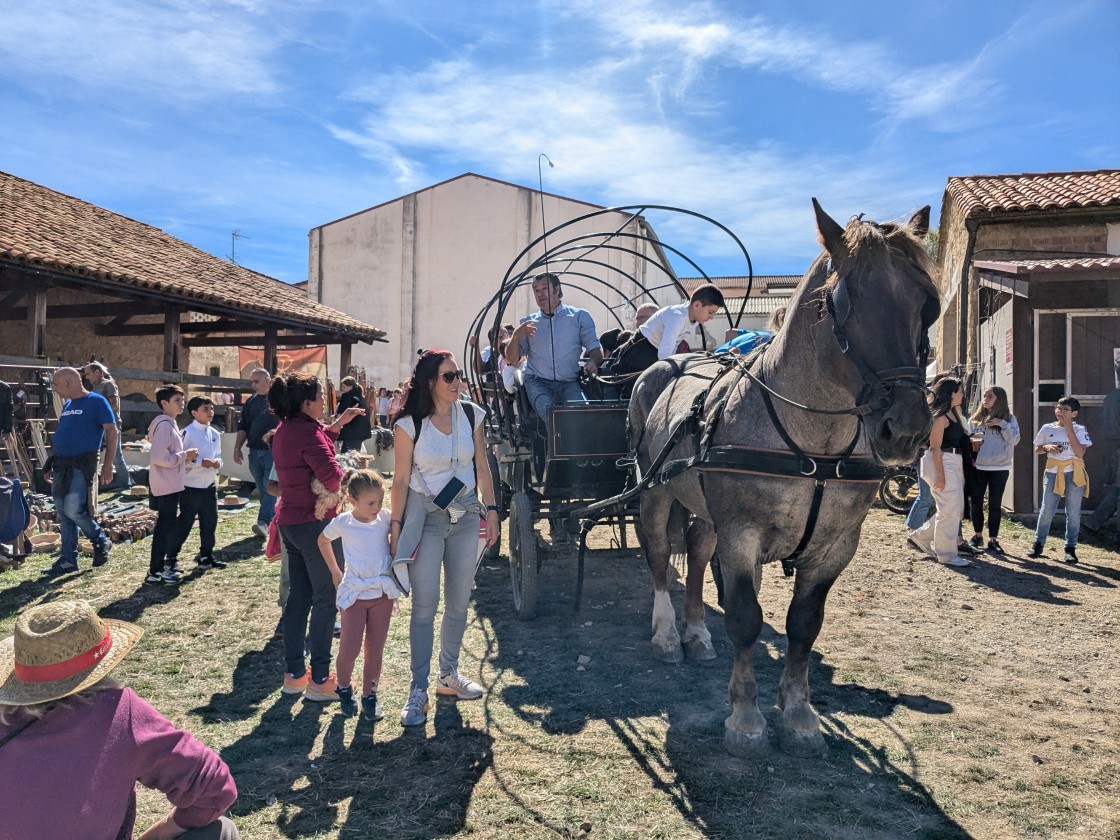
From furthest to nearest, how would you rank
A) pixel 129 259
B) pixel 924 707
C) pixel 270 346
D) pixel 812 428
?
1. pixel 270 346
2. pixel 129 259
3. pixel 924 707
4. pixel 812 428

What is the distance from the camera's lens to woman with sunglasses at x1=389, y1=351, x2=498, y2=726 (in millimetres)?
3914

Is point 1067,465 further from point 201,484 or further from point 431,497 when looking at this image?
point 201,484

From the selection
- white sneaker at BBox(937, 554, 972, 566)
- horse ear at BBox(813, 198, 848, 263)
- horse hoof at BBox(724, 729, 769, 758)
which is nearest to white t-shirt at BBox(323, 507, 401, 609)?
horse hoof at BBox(724, 729, 769, 758)

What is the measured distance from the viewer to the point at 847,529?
3.54 m

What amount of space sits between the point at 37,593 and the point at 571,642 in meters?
4.51

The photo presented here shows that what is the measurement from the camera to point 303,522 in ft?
14.0

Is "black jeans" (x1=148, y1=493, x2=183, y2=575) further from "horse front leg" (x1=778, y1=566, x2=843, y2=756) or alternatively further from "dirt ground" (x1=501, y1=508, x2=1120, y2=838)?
"horse front leg" (x1=778, y1=566, x2=843, y2=756)

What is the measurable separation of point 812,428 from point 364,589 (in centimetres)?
238

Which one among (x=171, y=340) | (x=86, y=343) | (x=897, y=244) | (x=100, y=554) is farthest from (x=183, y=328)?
(x=897, y=244)

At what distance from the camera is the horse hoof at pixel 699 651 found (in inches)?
191

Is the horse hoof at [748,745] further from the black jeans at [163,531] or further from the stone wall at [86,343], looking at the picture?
the stone wall at [86,343]

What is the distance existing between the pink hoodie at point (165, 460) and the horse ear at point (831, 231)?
5737mm

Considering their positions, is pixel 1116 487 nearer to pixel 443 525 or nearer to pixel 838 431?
pixel 838 431

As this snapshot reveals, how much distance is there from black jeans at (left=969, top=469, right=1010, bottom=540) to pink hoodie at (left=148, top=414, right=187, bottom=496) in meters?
8.36
